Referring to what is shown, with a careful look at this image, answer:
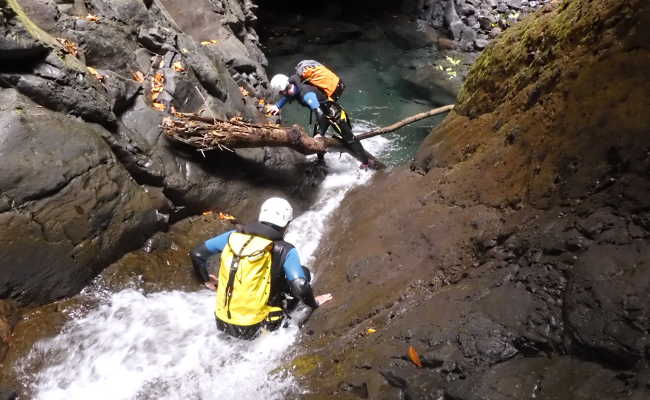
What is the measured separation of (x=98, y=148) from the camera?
4.92m

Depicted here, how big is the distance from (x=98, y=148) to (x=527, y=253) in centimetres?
475

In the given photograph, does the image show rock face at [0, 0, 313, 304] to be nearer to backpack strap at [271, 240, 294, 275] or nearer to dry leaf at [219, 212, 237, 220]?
dry leaf at [219, 212, 237, 220]

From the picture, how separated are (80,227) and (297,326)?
2.71 m

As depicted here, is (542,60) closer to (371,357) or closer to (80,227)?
(371,357)

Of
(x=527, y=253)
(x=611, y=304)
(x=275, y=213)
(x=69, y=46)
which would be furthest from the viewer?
(x=69, y=46)

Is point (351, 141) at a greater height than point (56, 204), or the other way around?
point (56, 204)

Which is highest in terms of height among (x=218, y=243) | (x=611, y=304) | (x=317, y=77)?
(x=611, y=304)

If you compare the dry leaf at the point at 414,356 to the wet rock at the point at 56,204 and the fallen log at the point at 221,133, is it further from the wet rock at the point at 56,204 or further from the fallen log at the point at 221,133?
the fallen log at the point at 221,133

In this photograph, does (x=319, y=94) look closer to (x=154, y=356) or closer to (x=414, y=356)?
(x=154, y=356)

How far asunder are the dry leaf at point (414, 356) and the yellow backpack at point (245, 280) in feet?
5.59

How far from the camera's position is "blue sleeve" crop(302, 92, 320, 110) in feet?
25.3

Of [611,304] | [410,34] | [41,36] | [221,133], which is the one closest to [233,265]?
[221,133]

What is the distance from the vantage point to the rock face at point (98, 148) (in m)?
4.30

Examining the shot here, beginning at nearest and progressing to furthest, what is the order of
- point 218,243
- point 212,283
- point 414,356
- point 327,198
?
point 414,356 < point 218,243 < point 212,283 < point 327,198
